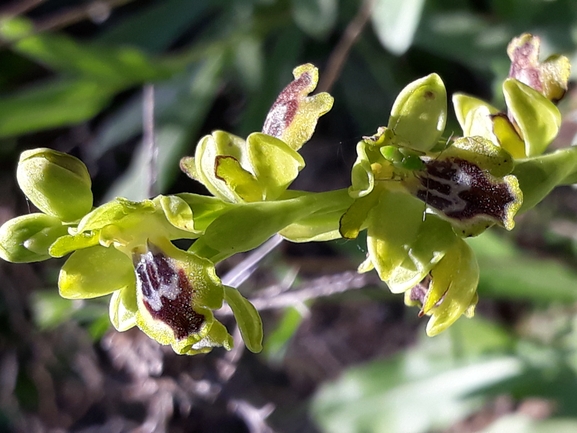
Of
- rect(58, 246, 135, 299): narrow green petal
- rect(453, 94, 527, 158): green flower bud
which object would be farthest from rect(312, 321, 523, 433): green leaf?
rect(58, 246, 135, 299): narrow green petal

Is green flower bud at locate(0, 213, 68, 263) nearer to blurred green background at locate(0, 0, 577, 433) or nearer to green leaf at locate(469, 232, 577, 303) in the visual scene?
blurred green background at locate(0, 0, 577, 433)

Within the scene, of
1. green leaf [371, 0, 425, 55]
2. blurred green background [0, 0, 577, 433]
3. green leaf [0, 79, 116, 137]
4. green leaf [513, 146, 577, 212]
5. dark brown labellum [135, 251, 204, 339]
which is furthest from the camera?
green leaf [0, 79, 116, 137]

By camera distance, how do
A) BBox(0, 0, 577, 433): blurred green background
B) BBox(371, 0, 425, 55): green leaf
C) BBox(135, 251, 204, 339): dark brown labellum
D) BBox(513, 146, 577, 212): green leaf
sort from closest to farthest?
BBox(135, 251, 204, 339): dark brown labellum < BBox(513, 146, 577, 212): green leaf < BBox(371, 0, 425, 55): green leaf < BBox(0, 0, 577, 433): blurred green background

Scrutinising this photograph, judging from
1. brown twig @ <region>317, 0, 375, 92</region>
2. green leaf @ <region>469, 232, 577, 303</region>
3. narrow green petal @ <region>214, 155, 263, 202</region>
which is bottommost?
green leaf @ <region>469, 232, 577, 303</region>

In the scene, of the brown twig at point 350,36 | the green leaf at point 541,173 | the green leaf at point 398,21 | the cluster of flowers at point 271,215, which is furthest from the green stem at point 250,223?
the brown twig at point 350,36

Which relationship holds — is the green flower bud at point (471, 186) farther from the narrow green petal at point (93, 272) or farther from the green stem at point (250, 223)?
the narrow green petal at point (93, 272)

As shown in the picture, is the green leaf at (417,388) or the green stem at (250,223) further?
the green leaf at (417,388)

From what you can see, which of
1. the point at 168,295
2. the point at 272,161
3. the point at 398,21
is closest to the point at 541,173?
the point at 272,161
